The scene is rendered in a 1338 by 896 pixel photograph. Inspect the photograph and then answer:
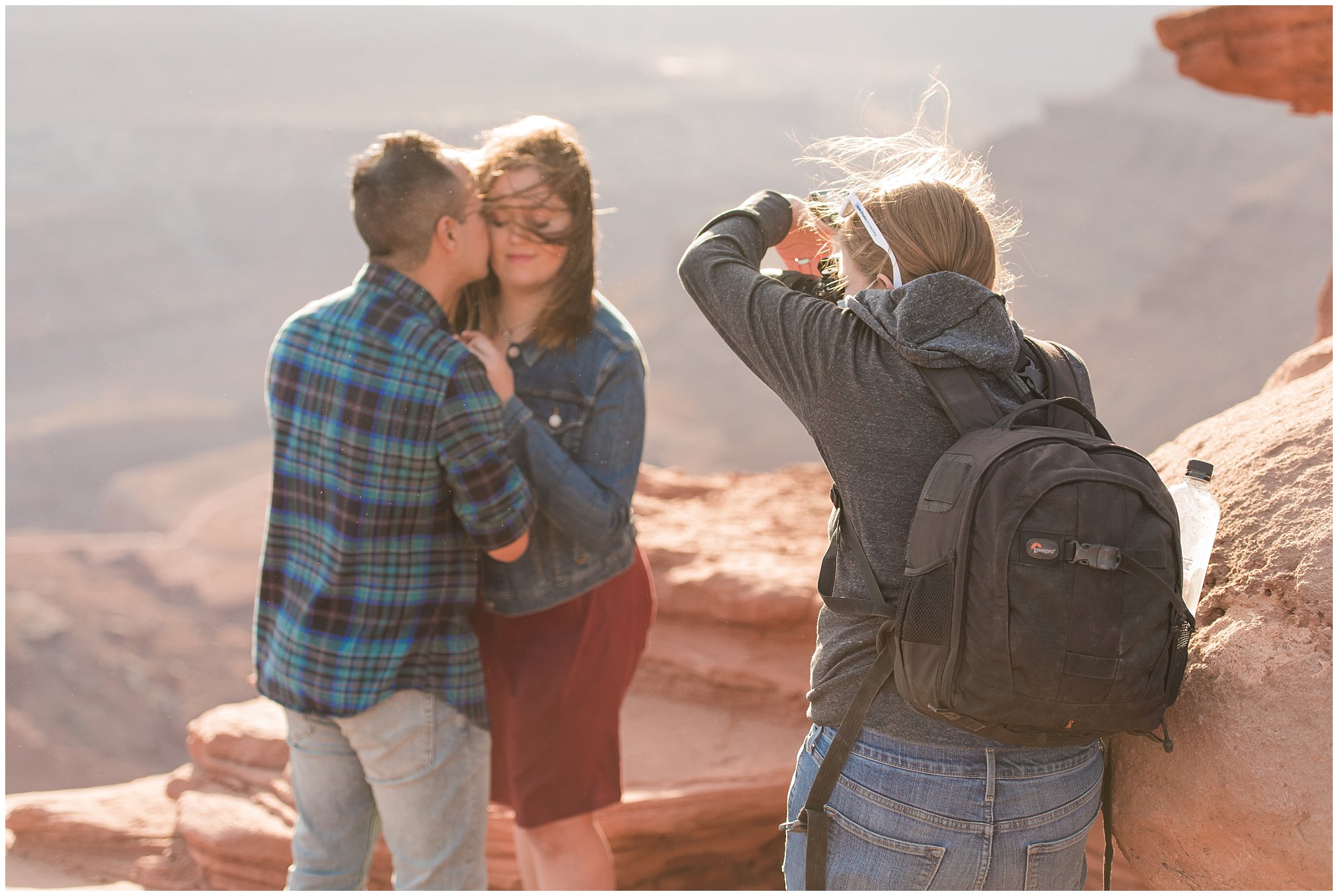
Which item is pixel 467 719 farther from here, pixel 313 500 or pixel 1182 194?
pixel 1182 194

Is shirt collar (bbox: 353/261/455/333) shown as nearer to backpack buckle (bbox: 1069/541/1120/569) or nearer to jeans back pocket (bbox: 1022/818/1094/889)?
backpack buckle (bbox: 1069/541/1120/569)

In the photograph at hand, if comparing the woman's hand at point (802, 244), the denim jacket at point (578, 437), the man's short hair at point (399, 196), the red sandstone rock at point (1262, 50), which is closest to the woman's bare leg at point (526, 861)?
the denim jacket at point (578, 437)

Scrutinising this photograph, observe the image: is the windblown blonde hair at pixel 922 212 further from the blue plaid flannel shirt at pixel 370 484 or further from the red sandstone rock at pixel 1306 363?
the red sandstone rock at pixel 1306 363

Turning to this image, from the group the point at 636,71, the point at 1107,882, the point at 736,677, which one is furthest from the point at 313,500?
the point at 636,71

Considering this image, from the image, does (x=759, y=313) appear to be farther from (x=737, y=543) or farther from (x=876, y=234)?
(x=737, y=543)

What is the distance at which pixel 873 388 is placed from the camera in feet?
4.36

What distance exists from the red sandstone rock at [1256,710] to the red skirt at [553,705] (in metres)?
1.15

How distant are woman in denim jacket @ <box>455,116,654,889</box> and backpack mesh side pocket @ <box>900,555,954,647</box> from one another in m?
0.96

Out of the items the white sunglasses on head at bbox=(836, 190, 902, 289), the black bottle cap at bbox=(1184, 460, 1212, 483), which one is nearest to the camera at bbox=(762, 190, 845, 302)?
the white sunglasses on head at bbox=(836, 190, 902, 289)

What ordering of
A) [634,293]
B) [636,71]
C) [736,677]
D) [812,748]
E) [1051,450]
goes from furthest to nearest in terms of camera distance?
1. [636,71]
2. [634,293]
3. [736,677]
4. [812,748]
5. [1051,450]

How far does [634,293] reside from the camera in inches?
1485

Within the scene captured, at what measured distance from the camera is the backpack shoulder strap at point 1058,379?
141cm

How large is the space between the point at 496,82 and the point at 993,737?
52.5 m

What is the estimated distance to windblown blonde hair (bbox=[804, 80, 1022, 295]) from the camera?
4.68 feet
